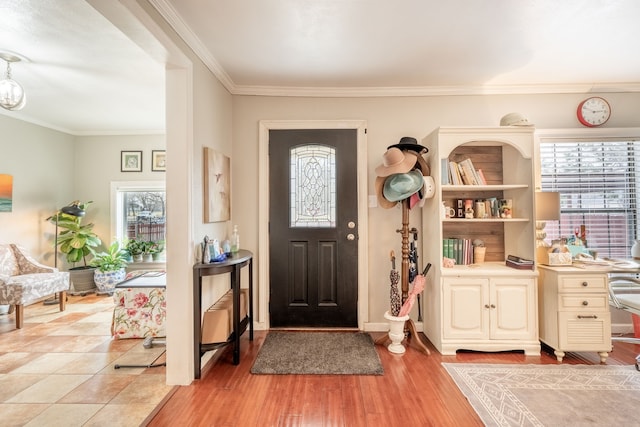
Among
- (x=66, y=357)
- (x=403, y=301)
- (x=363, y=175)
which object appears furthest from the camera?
(x=363, y=175)

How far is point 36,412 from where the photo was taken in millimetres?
1954

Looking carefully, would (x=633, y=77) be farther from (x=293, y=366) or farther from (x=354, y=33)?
(x=293, y=366)

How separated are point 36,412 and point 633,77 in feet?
18.2

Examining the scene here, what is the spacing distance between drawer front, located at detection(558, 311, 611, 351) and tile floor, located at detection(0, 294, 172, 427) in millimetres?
3087

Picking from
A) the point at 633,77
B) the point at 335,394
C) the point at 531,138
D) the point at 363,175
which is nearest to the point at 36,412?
the point at 335,394

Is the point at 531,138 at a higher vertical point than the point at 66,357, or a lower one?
higher

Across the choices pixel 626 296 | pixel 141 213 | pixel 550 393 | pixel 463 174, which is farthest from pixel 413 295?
pixel 141 213

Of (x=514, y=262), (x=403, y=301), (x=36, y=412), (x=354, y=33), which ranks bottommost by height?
(x=36, y=412)

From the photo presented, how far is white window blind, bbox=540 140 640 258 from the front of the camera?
3172mm

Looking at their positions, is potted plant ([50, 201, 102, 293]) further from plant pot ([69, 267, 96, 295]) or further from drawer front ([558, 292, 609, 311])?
drawer front ([558, 292, 609, 311])

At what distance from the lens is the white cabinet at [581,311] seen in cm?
255

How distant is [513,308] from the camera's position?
268 cm

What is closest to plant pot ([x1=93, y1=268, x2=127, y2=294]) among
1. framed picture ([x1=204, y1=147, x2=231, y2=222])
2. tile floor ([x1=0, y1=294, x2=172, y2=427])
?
tile floor ([x1=0, y1=294, x2=172, y2=427])

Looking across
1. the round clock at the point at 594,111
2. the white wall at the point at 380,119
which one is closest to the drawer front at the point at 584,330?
the white wall at the point at 380,119
